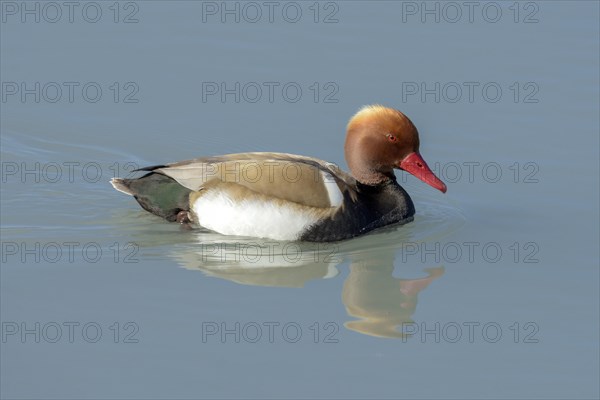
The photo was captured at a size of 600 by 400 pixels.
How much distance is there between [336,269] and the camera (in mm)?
9203

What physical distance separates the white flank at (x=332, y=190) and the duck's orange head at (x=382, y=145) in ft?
1.51

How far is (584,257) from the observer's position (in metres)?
9.44

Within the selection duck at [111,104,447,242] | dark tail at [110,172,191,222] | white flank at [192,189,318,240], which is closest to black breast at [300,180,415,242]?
duck at [111,104,447,242]

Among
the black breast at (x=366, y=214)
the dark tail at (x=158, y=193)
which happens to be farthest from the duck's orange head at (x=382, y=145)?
the dark tail at (x=158, y=193)

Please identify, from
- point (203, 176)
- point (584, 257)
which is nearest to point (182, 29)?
point (203, 176)

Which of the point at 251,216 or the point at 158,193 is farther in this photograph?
the point at 158,193

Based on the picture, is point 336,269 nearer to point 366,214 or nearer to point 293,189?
point 293,189

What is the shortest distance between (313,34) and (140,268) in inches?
185

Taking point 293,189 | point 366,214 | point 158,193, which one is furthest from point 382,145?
point 158,193

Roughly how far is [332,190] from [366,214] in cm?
43

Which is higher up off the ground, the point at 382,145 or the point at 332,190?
the point at 382,145

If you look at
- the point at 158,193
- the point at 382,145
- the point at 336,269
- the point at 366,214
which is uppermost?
the point at 382,145

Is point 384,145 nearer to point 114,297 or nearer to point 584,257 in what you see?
point 584,257

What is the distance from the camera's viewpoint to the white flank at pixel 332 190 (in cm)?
969
